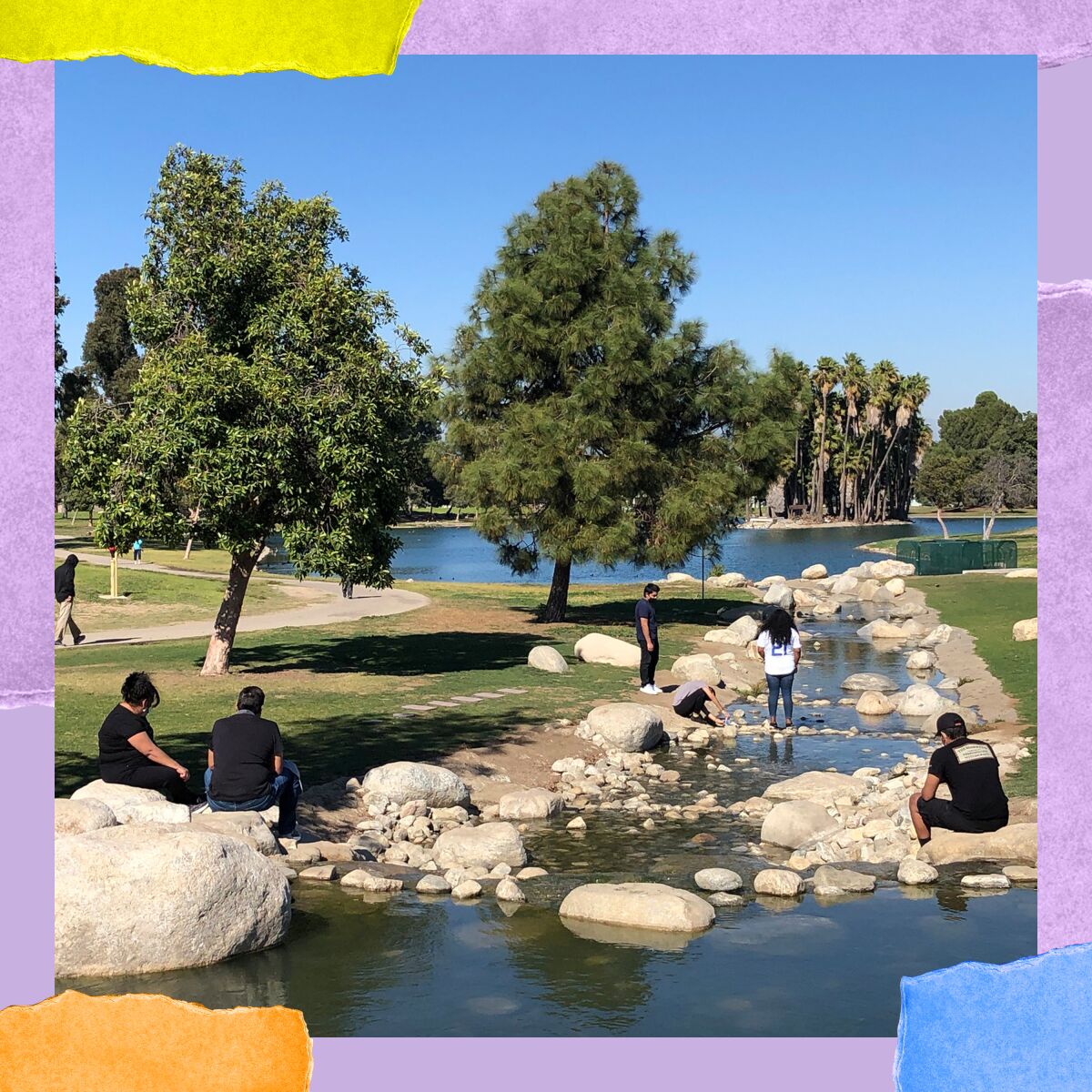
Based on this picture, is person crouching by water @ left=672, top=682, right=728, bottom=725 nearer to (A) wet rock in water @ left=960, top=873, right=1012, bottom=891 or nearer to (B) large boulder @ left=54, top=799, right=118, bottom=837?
(A) wet rock in water @ left=960, top=873, right=1012, bottom=891

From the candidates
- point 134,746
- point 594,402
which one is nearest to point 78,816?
point 134,746

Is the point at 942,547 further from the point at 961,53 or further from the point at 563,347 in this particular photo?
the point at 961,53

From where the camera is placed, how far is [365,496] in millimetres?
13117

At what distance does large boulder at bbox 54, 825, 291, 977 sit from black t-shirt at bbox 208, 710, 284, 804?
4.57 feet

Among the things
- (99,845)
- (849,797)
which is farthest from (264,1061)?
(849,797)

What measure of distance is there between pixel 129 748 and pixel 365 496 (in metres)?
5.51

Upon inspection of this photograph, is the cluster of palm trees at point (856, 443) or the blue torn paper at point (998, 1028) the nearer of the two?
the blue torn paper at point (998, 1028)

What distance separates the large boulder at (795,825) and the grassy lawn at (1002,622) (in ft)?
5.62

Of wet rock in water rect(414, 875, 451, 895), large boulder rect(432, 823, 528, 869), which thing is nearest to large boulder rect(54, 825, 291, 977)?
wet rock in water rect(414, 875, 451, 895)

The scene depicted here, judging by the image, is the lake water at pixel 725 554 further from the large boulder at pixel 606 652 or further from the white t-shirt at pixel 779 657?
the white t-shirt at pixel 779 657

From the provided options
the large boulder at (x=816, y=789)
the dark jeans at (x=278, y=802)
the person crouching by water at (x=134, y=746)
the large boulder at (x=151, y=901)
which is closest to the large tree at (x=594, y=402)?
the large boulder at (x=816, y=789)

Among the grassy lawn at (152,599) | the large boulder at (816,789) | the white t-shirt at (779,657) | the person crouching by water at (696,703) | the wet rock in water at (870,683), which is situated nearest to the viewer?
the large boulder at (816,789)

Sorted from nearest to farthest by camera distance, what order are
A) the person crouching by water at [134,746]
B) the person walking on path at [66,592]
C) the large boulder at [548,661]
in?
the person crouching by water at [134,746], the person walking on path at [66,592], the large boulder at [548,661]

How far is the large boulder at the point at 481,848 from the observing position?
8.92 meters
